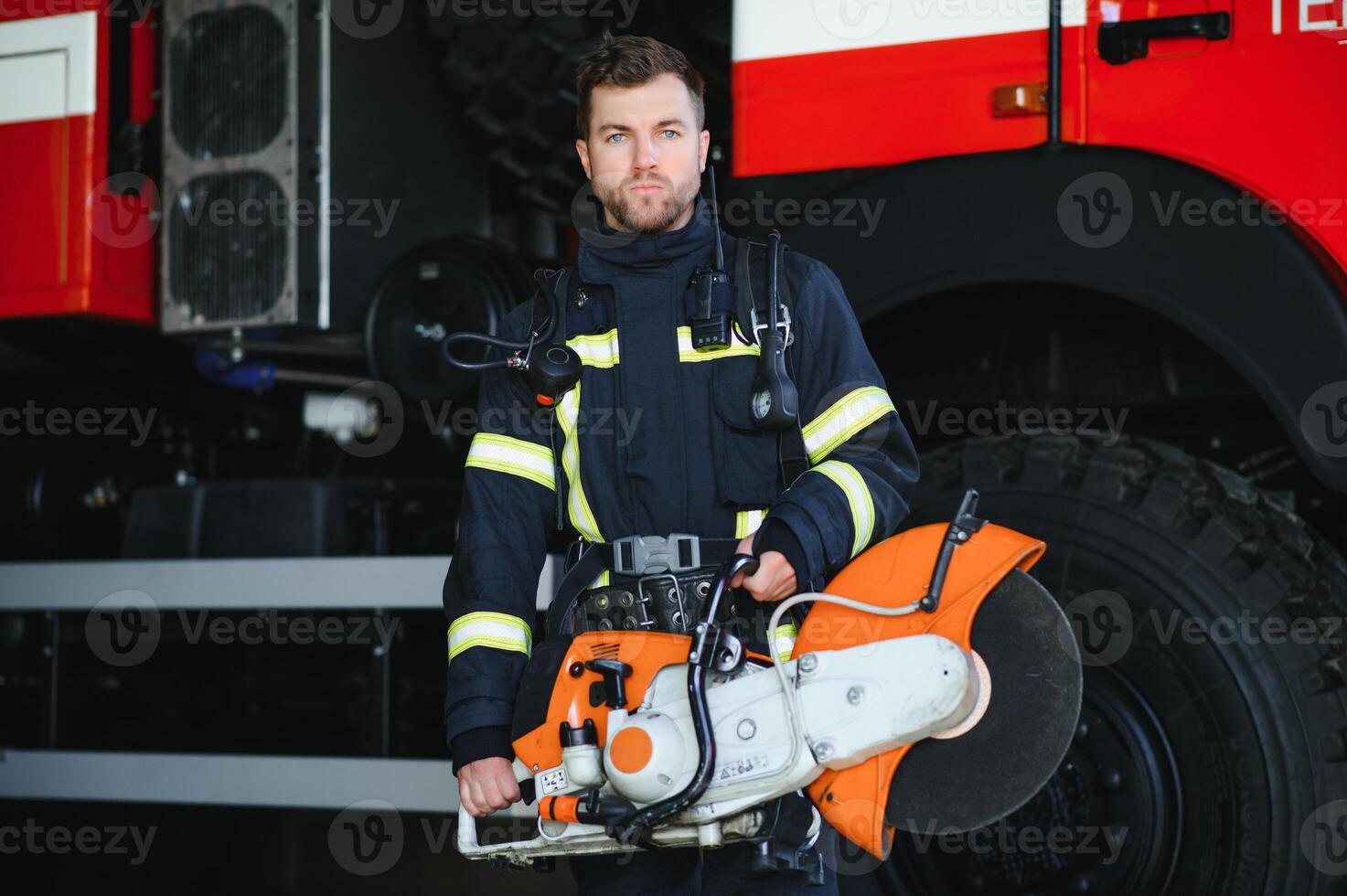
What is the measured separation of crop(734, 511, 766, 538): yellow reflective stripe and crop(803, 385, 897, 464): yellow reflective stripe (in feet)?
0.37

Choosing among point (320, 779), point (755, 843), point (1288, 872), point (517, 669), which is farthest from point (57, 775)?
point (1288, 872)

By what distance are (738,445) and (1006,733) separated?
51cm

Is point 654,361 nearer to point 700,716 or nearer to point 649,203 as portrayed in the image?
point 649,203

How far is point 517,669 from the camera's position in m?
1.92

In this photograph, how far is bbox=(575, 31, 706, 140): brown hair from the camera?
1.89 metres

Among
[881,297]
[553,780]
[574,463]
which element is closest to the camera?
A: [553,780]

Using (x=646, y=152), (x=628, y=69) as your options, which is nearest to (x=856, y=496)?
(x=646, y=152)

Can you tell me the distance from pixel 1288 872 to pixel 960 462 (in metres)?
0.79

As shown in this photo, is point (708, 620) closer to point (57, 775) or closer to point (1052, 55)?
point (1052, 55)

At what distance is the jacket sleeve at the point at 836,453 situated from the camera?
5.63 ft

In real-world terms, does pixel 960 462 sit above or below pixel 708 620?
above

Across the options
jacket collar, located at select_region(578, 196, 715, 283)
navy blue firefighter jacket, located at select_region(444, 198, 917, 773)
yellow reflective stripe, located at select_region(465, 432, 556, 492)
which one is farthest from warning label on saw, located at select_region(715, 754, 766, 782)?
jacket collar, located at select_region(578, 196, 715, 283)

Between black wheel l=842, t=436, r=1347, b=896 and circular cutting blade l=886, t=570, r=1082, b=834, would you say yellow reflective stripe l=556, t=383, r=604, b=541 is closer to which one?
circular cutting blade l=886, t=570, r=1082, b=834

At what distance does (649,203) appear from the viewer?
1.88 m
